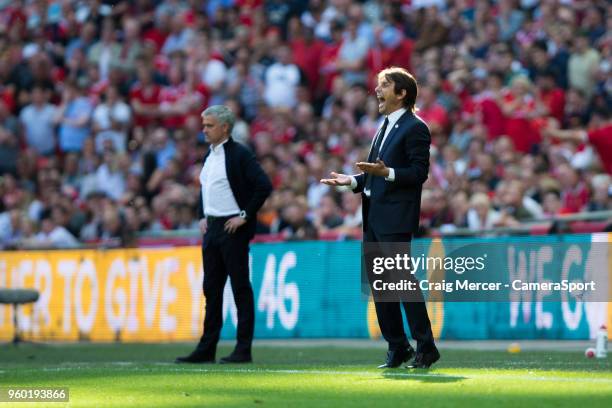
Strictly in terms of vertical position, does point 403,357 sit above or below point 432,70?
below

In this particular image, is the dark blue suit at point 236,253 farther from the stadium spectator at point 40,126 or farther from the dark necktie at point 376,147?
the stadium spectator at point 40,126

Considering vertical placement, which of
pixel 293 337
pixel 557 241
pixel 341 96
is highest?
pixel 341 96

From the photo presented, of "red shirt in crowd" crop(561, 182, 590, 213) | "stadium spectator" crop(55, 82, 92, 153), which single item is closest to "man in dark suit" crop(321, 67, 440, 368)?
"red shirt in crowd" crop(561, 182, 590, 213)

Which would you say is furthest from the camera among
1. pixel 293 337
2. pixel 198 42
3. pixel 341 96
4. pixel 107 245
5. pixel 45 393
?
pixel 198 42

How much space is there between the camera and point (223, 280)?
1233 centimetres

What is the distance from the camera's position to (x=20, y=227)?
21.8m

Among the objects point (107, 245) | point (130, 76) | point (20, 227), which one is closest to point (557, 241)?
point (107, 245)

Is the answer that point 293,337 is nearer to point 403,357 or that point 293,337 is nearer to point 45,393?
point 403,357

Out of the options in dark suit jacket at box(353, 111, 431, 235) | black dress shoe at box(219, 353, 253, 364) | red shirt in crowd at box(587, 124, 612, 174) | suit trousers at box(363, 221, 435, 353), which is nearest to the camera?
suit trousers at box(363, 221, 435, 353)

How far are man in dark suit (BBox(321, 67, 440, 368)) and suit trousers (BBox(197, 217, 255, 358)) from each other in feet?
6.62

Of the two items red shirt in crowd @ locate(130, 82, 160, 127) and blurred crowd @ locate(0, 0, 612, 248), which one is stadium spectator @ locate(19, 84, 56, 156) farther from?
red shirt in crowd @ locate(130, 82, 160, 127)

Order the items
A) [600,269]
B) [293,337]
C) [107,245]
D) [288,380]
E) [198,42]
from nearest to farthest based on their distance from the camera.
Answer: [288,380] < [600,269] < [293,337] < [107,245] < [198,42]

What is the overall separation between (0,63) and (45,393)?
18573 millimetres

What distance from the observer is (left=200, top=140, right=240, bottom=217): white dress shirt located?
40.2 ft
